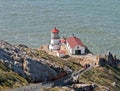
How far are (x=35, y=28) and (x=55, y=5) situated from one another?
34.1 m

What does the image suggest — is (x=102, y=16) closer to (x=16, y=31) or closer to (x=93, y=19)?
(x=93, y=19)

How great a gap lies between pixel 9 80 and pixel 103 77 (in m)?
26.2

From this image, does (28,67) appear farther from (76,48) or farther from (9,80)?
(76,48)

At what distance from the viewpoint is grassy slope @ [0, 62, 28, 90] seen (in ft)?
193

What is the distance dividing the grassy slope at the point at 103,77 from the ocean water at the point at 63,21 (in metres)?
31.4

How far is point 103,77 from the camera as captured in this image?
82000mm

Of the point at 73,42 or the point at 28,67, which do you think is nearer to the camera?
the point at 28,67

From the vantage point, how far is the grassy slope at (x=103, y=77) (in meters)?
76.5

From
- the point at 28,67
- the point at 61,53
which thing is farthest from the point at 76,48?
the point at 28,67

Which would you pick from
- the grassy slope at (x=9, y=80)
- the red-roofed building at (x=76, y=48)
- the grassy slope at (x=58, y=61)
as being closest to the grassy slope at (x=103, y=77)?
the grassy slope at (x=58, y=61)

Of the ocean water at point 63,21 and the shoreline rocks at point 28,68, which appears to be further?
the ocean water at point 63,21

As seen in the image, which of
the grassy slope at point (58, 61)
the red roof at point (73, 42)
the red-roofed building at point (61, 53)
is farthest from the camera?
the red roof at point (73, 42)

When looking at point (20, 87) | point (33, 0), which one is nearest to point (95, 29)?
point (33, 0)

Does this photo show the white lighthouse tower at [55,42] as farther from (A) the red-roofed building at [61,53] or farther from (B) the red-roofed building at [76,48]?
(A) the red-roofed building at [61,53]
